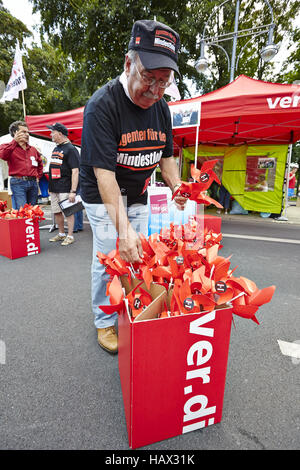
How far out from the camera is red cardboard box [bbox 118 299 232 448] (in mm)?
803

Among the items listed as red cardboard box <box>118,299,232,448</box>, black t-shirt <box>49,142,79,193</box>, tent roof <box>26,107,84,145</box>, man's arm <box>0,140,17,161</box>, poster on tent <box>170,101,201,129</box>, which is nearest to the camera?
red cardboard box <box>118,299,232,448</box>

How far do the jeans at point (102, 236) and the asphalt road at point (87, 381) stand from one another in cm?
27

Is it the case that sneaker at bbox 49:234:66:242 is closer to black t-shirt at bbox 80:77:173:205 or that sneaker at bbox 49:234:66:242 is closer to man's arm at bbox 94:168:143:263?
black t-shirt at bbox 80:77:173:205

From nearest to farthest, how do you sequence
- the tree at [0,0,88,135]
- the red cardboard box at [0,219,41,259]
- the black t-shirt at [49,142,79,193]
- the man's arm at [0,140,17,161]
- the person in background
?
the red cardboard box at [0,219,41,259]
the man's arm at [0,140,17,161]
the black t-shirt at [49,142,79,193]
the person in background
the tree at [0,0,88,135]

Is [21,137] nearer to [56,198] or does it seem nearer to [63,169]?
[63,169]

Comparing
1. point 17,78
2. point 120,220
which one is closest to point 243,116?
point 17,78

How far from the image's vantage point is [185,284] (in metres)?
0.86

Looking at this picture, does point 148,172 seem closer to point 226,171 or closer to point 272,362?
point 272,362

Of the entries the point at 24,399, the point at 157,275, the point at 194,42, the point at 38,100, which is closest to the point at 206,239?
the point at 157,275

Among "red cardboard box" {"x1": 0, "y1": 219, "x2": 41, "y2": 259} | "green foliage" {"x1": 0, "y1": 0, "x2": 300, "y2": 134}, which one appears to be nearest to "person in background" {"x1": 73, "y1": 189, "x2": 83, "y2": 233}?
"red cardboard box" {"x1": 0, "y1": 219, "x2": 41, "y2": 259}

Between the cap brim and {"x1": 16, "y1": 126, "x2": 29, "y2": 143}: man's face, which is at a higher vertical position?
{"x1": 16, "y1": 126, "x2": 29, "y2": 143}: man's face

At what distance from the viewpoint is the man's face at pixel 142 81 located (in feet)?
3.15

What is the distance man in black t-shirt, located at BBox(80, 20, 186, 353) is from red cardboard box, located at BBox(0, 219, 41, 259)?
1977 millimetres

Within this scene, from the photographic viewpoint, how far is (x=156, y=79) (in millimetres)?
984
